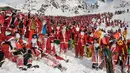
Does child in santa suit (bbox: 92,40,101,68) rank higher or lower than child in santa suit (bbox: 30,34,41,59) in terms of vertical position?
lower

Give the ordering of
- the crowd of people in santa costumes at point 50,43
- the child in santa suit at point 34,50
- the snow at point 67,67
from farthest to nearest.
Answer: the child in santa suit at point 34,50 → the crowd of people in santa costumes at point 50,43 → the snow at point 67,67

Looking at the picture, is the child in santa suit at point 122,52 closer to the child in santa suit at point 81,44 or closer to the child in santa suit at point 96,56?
the child in santa suit at point 96,56

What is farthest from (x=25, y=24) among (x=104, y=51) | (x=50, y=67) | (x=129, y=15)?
(x=129, y=15)

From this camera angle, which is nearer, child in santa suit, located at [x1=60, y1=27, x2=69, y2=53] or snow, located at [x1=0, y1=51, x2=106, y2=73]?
snow, located at [x1=0, y1=51, x2=106, y2=73]

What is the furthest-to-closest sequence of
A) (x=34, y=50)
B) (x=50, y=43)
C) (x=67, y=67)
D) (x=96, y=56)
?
→ (x=50, y=43) → (x=96, y=56) → (x=67, y=67) → (x=34, y=50)

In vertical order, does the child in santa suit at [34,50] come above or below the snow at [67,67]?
above

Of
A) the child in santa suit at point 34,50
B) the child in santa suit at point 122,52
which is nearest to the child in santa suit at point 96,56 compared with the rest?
the child in santa suit at point 122,52

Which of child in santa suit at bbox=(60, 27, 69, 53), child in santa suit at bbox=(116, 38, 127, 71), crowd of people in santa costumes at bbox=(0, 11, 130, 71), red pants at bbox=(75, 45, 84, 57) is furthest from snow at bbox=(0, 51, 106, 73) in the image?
child in santa suit at bbox=(116, 38, 127, 71)

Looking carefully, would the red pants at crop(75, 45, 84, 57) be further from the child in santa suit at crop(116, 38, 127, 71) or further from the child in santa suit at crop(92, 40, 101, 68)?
the child in santa suit at crop(116, 38, 127, 71)

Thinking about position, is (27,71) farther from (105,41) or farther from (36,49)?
(105,41)

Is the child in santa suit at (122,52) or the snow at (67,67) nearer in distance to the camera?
the snow at (67,67)

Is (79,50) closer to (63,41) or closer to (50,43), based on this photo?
(63,41)

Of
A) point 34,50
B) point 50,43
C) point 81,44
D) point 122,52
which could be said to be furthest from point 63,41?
point 122,52

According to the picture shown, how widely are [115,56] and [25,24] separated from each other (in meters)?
5.67
